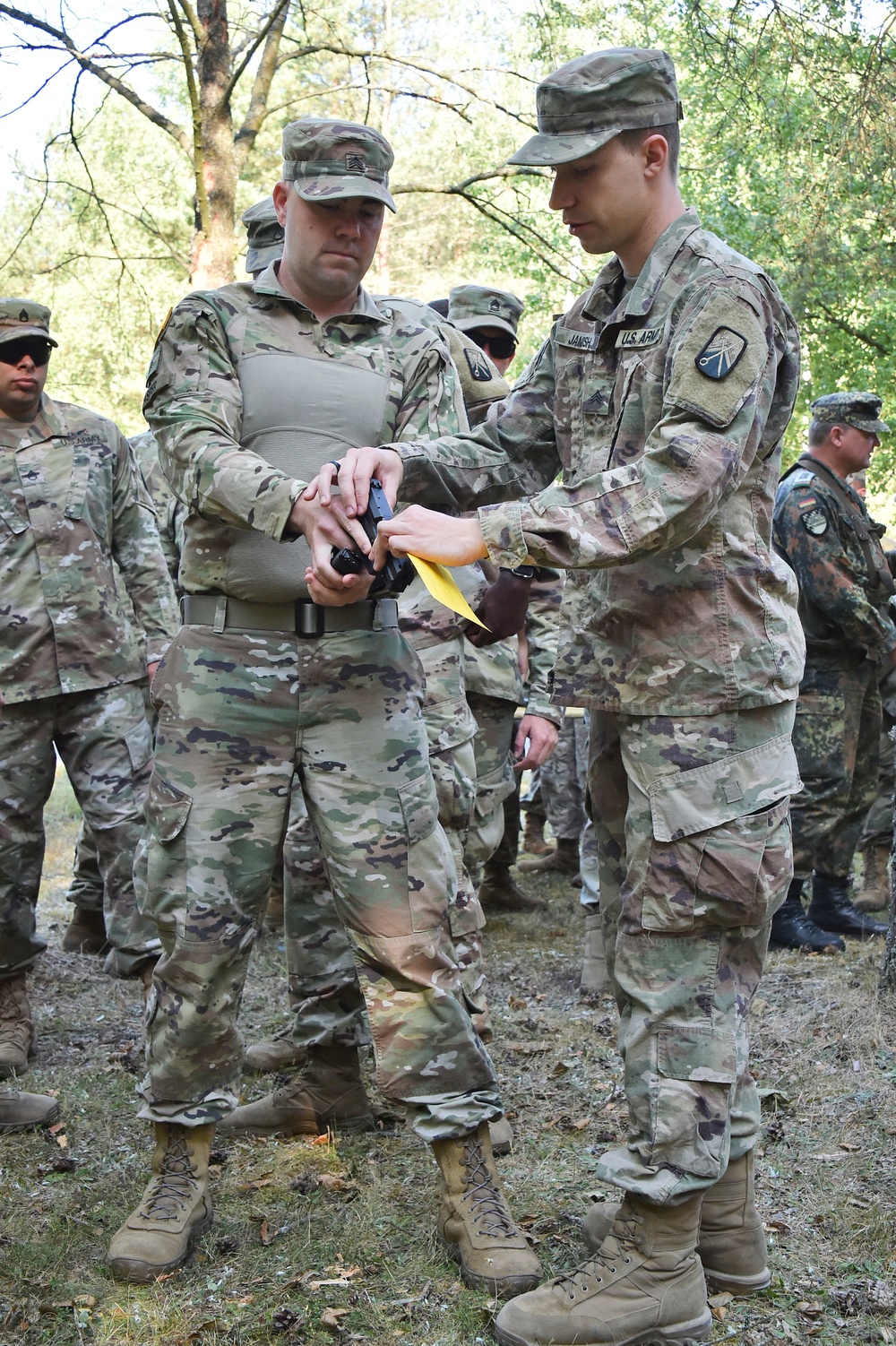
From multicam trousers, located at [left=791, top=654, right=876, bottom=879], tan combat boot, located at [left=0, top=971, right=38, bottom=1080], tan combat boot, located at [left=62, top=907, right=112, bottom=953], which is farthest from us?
multicam trousers, located at [left=791, top=654, right=876, bottom=879]

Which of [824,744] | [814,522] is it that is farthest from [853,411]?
[824,744]

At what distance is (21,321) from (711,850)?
12.0ft

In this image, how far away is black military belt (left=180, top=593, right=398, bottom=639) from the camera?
3.27m

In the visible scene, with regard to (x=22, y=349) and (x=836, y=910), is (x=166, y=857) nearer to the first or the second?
(x=22, y=349)

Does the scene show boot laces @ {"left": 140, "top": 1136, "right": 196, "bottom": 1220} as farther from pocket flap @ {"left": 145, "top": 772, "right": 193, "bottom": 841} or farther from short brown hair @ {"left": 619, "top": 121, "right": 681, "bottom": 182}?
short brown hair @ {"left": 619, "top": 121, "right": 681, "bottom": 182}

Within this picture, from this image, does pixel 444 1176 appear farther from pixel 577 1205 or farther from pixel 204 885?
pixel 204 885

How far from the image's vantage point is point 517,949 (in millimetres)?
6871

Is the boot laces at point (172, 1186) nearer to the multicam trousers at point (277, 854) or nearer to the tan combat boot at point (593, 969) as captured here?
the multicam trousers at point (277, 854)

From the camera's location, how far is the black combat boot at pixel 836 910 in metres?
7.12

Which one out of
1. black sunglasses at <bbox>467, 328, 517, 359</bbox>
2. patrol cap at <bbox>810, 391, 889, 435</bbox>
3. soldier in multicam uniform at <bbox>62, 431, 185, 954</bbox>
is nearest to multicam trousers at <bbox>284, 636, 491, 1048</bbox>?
black sunglasses at <bbox>467, 328, 517, 359</bbox>

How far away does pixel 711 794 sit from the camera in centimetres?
287

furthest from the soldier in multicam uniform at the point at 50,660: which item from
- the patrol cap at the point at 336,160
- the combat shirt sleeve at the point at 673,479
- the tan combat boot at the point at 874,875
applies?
the tan combat boot at the point at 874,875

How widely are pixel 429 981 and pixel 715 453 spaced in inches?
57.3

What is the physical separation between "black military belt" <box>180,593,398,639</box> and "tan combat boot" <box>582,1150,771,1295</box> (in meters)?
1.58
